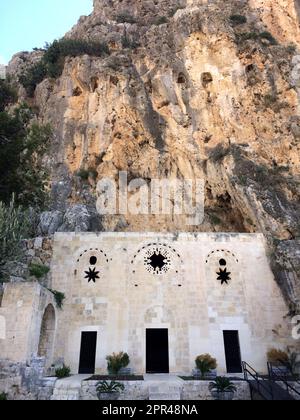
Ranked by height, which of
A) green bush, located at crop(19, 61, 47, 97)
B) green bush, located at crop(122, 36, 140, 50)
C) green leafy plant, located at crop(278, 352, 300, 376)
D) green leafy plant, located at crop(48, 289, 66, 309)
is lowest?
green leafy plant, located at crop(278, 352, 300, 376)

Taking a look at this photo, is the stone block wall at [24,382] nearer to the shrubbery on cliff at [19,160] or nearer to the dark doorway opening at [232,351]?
the shrubbery on cliff at [19,160]

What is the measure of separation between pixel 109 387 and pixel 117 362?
292 cm

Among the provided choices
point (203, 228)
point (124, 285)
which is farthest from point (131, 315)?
point (203, 228)

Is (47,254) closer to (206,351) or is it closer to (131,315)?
(131,315)

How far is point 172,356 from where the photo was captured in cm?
1378

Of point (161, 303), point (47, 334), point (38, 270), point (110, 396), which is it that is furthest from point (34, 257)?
point (110, 396)

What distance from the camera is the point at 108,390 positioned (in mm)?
10320

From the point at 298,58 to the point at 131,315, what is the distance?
1949 centimetres

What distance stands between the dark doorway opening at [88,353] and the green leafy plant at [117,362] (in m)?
0.74

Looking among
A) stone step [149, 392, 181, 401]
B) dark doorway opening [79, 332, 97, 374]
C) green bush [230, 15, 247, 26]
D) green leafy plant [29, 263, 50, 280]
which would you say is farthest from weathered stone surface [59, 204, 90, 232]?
green bush [230, 15, 247, 26]

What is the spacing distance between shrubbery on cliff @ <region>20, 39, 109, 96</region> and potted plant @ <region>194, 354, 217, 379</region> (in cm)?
2311

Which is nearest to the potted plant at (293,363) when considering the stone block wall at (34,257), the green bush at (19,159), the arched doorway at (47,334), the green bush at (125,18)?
the arched doorway at (47,334)

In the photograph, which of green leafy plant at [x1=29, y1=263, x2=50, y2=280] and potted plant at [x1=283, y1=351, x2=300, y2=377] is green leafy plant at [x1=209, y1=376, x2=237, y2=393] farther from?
green leafy plant at [x1=29, y1=263, x2=50, y2=280]

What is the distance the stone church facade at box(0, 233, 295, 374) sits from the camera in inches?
543
